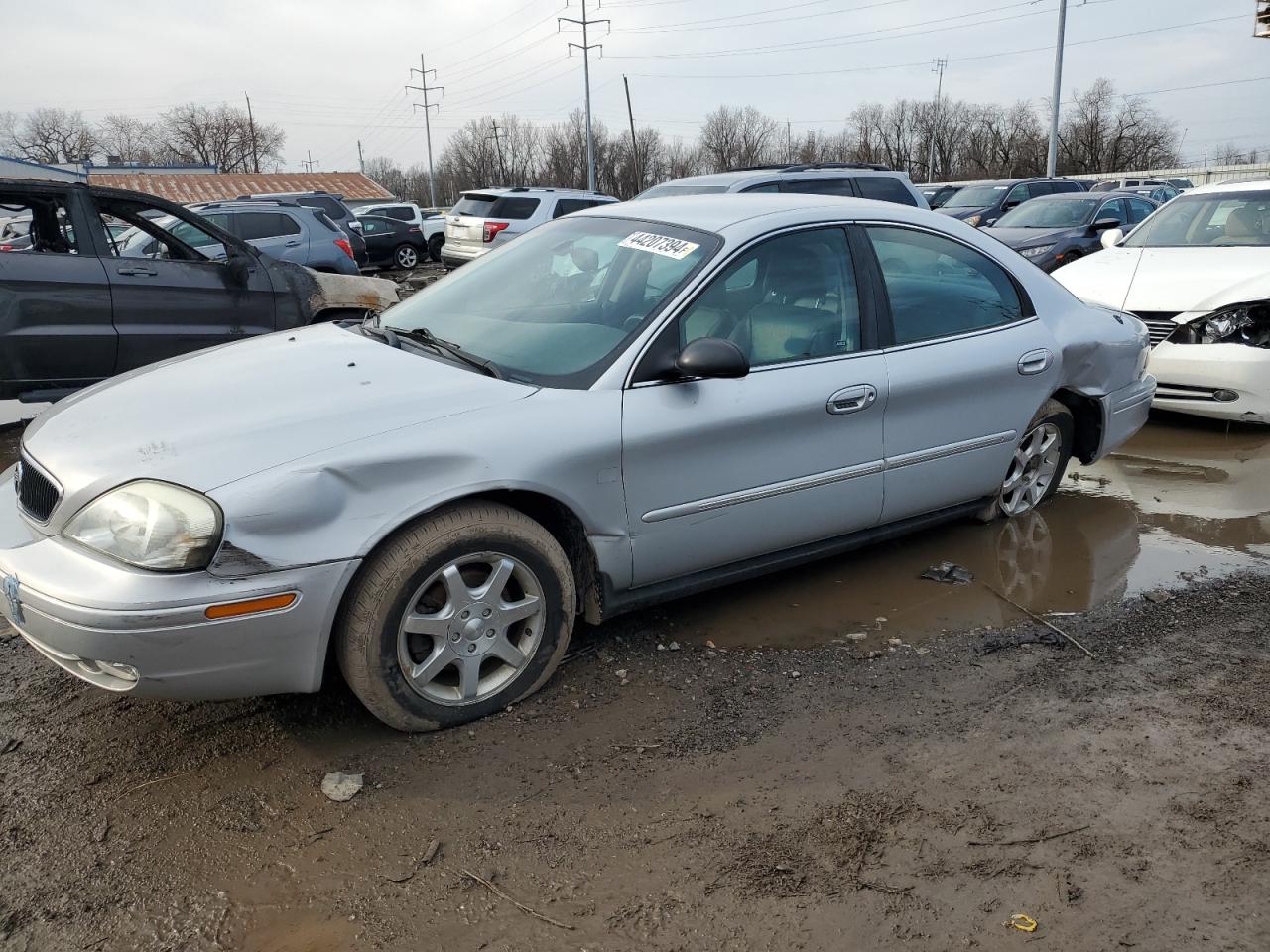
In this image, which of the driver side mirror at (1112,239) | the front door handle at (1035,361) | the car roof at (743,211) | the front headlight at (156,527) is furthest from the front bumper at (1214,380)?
the front headlight at (156,527)

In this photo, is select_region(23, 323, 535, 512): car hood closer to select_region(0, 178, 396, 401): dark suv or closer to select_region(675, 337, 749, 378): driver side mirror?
select_region(675, 337, 749, 378): driver side mirror

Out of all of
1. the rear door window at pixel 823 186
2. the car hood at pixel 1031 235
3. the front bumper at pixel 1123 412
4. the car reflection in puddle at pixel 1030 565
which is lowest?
the car reflection in puddle at pixel 1030 565

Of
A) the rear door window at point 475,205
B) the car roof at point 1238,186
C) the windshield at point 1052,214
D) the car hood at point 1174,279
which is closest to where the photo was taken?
the car hood at point 1174,279

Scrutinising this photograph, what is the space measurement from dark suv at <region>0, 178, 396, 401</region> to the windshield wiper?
12.0 ft

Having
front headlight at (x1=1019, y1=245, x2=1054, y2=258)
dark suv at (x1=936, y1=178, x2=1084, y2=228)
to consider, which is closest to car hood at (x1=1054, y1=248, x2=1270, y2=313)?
front headlight at (x1=1019, y1=245, x2=1054, y2=258)

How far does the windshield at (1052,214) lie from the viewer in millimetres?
14039

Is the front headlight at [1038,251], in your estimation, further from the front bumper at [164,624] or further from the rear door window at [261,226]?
the front bumper at [164,624]

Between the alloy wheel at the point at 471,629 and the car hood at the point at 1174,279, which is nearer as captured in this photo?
the alloy wheel at the point at 471,629

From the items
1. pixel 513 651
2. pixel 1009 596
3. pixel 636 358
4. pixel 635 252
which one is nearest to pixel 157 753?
pixel 513 651

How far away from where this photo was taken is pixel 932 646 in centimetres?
369

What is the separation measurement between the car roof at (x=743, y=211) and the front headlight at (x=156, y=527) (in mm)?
2078

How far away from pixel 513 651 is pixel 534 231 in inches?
80.0

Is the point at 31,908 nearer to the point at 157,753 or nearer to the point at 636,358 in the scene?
the point at 157,753

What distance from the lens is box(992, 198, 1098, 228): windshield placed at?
1404 cm
